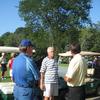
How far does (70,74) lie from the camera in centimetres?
818

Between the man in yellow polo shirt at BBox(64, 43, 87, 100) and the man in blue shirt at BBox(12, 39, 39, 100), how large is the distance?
1.40 m

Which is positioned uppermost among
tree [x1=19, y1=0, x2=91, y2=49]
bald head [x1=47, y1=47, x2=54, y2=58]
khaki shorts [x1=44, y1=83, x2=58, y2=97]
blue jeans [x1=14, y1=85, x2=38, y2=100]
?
tree [x1=19, y1=0, x2=91, y2=49]

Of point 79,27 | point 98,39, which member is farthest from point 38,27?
point 98,39

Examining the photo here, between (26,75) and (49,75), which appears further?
(49,75)

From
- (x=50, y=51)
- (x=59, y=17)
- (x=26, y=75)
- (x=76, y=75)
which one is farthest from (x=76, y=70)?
(x=59, y=17)

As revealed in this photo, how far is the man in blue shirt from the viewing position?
6.90 metres

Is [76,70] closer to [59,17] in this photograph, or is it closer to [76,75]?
[76,75]

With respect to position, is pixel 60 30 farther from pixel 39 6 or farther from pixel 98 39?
pixel 98 39

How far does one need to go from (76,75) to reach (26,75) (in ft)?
5.40

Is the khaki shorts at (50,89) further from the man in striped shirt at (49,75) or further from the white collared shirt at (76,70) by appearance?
the white collared shirt at (76,70)

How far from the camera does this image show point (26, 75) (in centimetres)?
691

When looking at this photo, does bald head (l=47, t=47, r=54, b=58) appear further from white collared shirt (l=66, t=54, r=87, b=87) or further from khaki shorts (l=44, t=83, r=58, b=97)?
white collared shirt (l=66, t=54, r=87, b=87)

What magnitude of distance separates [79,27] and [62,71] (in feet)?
166

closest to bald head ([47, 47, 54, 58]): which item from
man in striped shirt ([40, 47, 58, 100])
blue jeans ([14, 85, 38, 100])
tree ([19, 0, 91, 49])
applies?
man in striped shirt ([40, 47, 58, 100])
